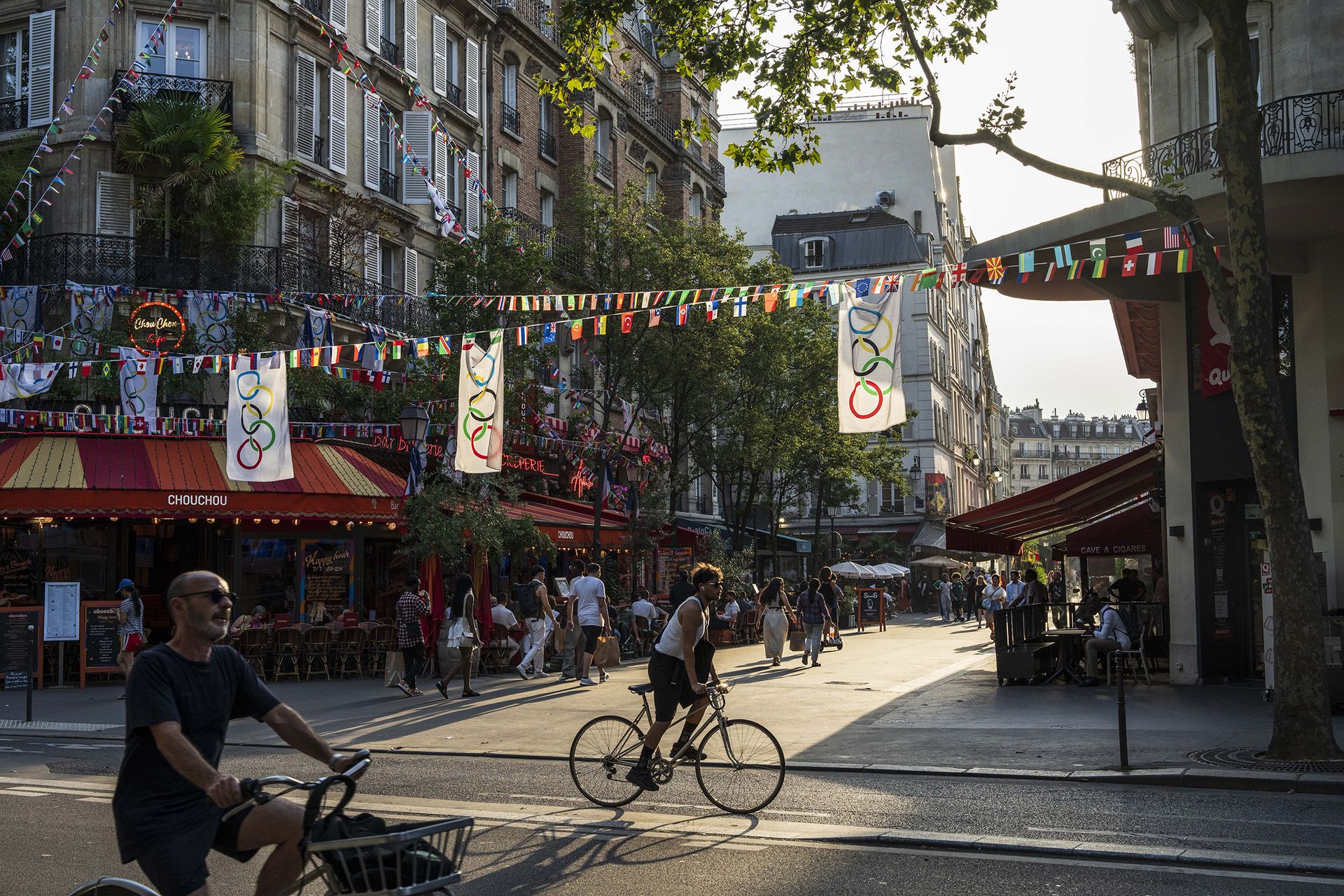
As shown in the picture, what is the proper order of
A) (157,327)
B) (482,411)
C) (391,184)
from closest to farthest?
(482,411)
(157,327)
(391,184)

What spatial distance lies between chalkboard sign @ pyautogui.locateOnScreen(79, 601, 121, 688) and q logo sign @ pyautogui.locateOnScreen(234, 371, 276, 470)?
3375mm

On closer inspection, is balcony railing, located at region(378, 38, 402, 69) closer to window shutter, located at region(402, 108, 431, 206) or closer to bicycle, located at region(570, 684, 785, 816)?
window shutter, located at region(402, 108, 431, 206)

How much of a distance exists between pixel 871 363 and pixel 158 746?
10.3 meters

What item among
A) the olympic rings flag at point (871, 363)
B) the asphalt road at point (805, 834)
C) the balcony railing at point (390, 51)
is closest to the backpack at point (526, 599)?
the olympic rings flag at point (871, 363)

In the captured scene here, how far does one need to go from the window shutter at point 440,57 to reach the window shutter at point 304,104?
4560mm

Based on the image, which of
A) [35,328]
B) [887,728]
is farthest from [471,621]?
[35,328]

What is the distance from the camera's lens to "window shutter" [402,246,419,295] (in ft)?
93.6

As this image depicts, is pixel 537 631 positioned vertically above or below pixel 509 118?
below

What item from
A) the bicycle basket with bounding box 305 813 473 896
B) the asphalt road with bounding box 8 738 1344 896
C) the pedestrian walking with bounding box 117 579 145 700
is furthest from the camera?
the pedestrian walking with bounding box 117 579 145 700

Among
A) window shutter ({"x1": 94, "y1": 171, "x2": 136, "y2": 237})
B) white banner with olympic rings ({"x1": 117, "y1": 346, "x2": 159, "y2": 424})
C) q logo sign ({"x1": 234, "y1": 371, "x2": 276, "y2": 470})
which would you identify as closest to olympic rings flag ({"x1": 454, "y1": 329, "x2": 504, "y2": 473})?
q logo sign ({"x1": 234, "y1": 371, "x2": 276, "y2": 470})

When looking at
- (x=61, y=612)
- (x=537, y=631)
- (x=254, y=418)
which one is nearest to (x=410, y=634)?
(x=537, y=631)

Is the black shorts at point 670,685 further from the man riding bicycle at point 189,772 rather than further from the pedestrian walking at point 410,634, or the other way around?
the pedestrian walking at point 410,634

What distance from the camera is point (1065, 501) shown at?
22938mm

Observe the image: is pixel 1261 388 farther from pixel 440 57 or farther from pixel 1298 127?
pixel 440 57
